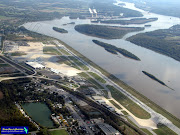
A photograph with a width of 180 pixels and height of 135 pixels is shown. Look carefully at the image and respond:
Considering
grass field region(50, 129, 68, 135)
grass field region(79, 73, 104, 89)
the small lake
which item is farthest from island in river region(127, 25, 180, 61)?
grass field region(50, 129, 68, 135)

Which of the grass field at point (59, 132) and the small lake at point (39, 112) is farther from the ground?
the small lake at point (39, 112)

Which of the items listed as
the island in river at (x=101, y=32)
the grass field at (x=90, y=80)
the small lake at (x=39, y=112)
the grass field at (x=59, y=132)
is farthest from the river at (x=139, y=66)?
the small lake at (x=39, y=112)

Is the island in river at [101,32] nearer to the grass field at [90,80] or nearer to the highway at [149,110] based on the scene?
the highway at [149,110]

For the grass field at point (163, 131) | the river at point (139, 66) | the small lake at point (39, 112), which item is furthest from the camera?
the river at point (139, 66)

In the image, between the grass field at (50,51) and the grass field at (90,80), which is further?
the grass field at (50,51)

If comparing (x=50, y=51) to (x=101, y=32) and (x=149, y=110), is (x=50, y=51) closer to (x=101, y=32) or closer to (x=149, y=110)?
(x=101, y=32)
